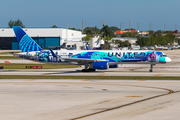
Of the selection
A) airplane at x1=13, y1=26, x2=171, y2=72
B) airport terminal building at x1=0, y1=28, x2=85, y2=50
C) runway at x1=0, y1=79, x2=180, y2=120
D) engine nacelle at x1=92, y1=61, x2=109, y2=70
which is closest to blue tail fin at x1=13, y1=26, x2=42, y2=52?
airplane at x1=13, y1=26, x2=171, y2=72

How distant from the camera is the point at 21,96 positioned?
23.7m

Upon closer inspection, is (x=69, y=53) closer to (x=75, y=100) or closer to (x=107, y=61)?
(x=107, y=61)

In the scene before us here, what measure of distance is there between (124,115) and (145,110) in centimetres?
199

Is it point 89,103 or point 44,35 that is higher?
point 44,35

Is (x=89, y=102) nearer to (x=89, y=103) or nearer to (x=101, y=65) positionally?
(x=89, y=103)

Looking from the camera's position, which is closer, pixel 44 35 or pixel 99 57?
pixel 99 57

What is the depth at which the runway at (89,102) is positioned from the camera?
56.1 feet

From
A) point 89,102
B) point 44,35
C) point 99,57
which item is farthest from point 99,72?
point 44,35

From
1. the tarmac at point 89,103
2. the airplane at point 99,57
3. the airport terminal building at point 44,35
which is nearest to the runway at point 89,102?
the tarmac at point 89,103

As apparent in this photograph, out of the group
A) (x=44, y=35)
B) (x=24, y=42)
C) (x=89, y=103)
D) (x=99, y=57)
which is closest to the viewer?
(x=89, y=103)

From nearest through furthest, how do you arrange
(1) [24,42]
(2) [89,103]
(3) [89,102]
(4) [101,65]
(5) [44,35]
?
1. (2) [89,103]
2. (3) [89,102]
3. (4) [101,65]
4. (1) [24,42]
5. (5) [44,35]

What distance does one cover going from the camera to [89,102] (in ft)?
69.6

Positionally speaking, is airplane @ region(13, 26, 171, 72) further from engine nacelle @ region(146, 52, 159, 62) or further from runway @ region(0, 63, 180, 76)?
runway @ region(0, 63, 180, 76)

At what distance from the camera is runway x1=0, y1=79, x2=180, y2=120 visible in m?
17.1
